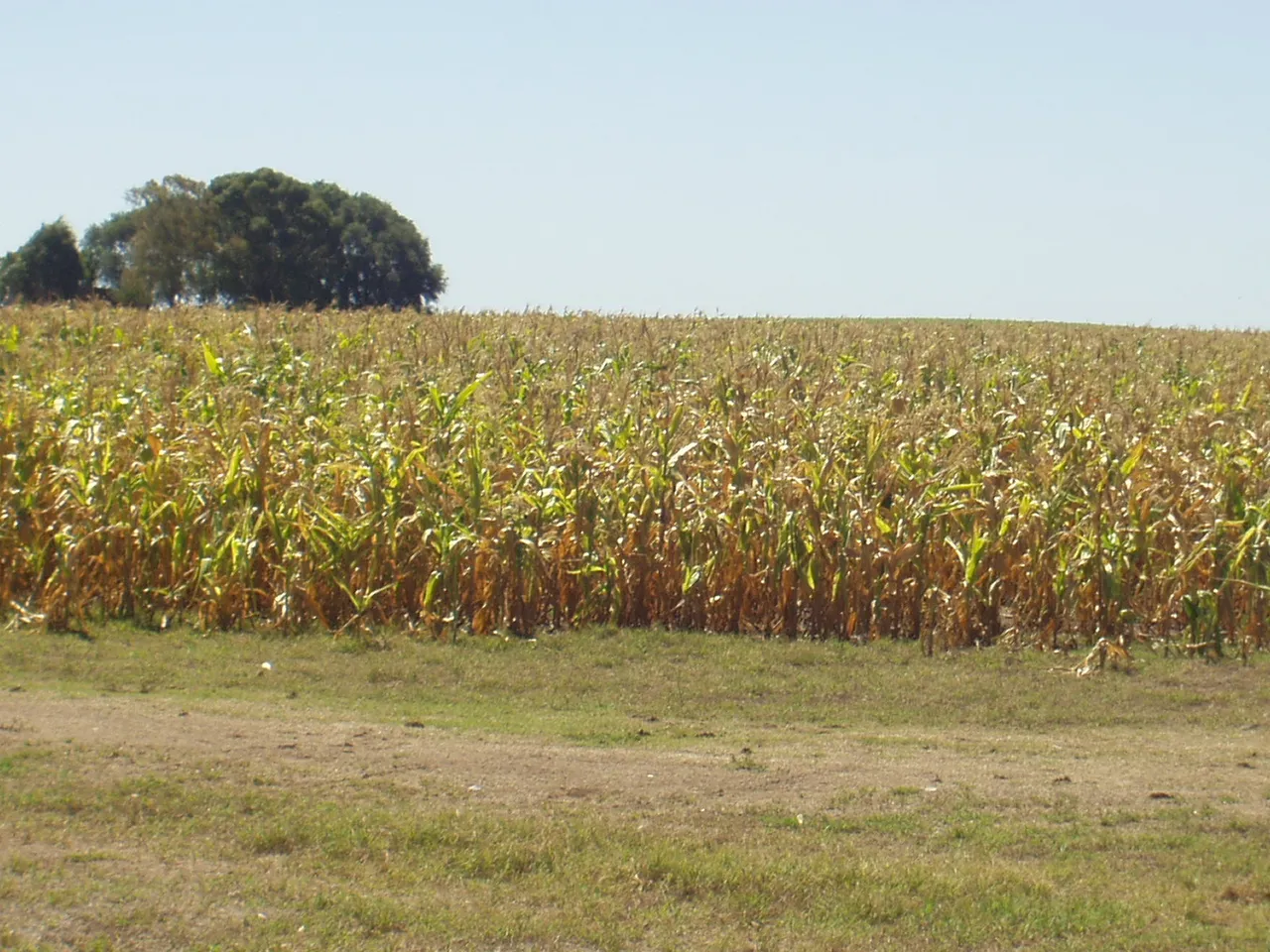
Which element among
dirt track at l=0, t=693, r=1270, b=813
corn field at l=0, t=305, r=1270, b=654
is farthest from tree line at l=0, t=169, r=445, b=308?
dirt track at l=0, t=693, r=1270, b=813

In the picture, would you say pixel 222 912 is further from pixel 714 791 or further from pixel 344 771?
pixel 714 791

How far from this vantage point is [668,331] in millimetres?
19859

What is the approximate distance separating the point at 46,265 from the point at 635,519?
37739 millimetres

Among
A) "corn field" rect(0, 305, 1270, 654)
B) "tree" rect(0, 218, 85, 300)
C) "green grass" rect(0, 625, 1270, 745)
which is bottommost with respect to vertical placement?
"green grass" rect(0, 625, 1270, 745)

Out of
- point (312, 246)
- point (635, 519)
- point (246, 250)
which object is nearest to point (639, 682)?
point (635, 519)

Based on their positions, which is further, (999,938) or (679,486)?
(679,486)

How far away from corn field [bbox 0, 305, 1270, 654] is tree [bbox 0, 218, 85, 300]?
106 ft

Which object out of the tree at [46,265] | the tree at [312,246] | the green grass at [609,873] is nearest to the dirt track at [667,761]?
the green grass at [609,873]

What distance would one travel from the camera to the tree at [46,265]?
41.7m

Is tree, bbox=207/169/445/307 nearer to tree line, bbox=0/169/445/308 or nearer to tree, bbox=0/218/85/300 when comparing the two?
tree line, bbox=0/169/445/308

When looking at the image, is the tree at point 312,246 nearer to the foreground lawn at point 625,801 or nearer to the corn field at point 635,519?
the corn field at point 635,519

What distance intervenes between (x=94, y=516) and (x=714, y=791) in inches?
220

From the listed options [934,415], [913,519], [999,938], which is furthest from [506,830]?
[934,415]

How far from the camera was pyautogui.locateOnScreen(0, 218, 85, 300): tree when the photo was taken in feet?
137
